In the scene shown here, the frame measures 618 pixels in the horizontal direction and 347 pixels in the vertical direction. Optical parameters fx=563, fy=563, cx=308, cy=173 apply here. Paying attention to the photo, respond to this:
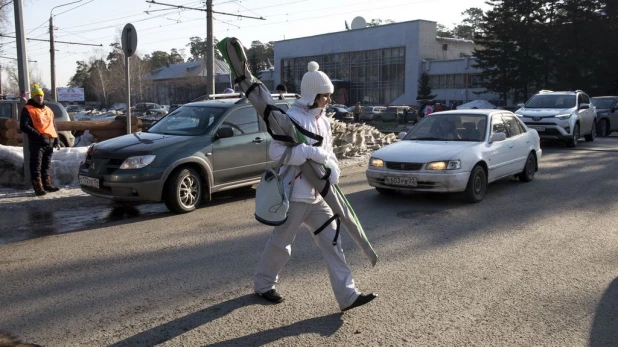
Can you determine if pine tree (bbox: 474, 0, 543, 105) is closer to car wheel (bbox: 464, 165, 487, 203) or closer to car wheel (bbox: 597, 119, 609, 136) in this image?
car wheel (bbox: 597, 119, 609, 136)

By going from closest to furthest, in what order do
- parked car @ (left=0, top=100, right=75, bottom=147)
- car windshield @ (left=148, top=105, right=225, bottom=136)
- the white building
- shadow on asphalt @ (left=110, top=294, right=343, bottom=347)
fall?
shadow on asphalt @ (left=110, top=294, right=343, bottom=347) < car windshield @ (left=148, top=105, right=225, bottom=136) < parked car @ (left=0, top=100, right=75, bottom=147) < the white building

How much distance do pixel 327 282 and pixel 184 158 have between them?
3.97 m

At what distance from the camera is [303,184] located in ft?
14.3

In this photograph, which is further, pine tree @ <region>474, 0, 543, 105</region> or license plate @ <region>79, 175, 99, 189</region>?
pine tree @ <region>474, 0, 543, 105</region>

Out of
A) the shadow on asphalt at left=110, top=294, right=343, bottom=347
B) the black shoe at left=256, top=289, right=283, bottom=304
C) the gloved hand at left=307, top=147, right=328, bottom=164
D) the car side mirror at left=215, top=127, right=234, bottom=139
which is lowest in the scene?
the shadow on asphalt at left=110, top=294, right=343, bottom=347

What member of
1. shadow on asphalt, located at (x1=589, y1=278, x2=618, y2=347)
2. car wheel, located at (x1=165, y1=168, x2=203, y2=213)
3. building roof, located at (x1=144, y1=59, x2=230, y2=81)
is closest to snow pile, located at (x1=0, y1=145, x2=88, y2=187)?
car wheel, located at (x1=165, y1=168, x2=203, y2=213)

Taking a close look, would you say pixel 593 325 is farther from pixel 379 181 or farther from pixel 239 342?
pixel 379 181

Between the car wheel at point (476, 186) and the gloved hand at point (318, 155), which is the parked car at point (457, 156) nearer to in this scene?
the car wheel at point (476, 186)

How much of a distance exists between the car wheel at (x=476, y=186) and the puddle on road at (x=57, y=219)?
4.82 meters

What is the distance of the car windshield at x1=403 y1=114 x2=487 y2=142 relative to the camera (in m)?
9.67

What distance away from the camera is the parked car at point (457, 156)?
28.3ft

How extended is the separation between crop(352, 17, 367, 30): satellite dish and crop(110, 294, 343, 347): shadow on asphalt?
2699 inches

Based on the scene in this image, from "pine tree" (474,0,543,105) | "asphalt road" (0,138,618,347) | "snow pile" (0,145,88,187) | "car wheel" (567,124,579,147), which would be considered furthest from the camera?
"pine tree" (474,0,543,105)

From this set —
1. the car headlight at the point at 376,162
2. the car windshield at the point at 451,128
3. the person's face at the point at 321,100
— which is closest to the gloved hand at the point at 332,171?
the person's face at the point at 321,100
